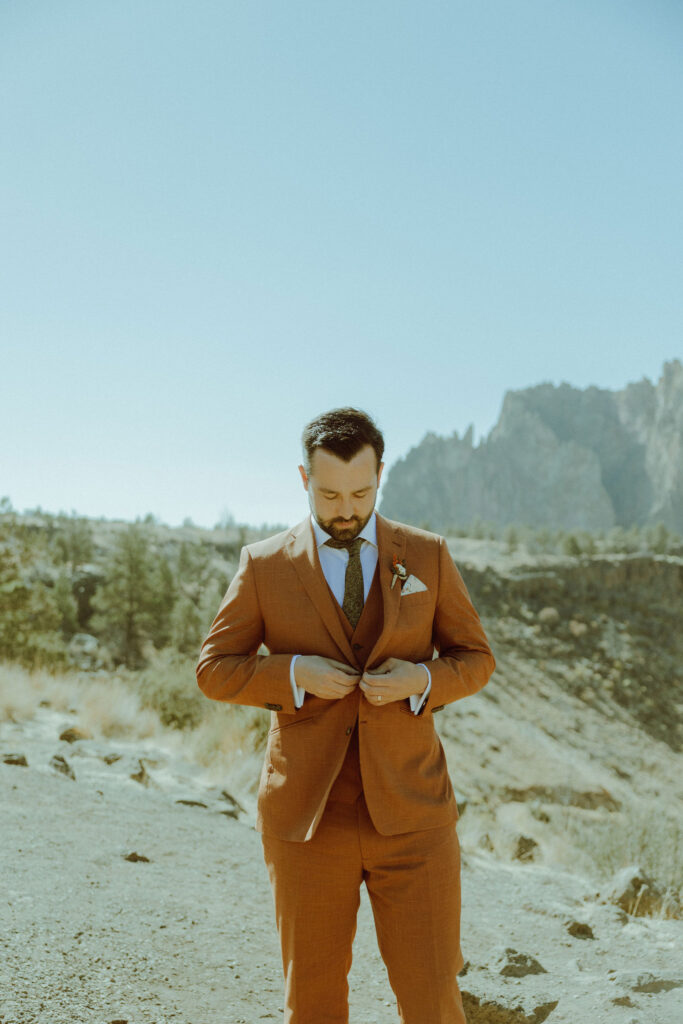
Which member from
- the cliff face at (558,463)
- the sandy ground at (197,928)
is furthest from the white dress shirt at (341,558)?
the cliff face at (558,463)

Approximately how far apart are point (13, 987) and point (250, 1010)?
994mm

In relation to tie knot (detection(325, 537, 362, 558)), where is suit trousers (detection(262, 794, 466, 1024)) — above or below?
below

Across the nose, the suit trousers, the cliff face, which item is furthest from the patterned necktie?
the cliff face

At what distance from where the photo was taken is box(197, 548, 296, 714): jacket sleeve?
2.16 m

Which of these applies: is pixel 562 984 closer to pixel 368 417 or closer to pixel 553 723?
pixel 368 417

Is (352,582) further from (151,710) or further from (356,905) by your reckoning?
(151,710)

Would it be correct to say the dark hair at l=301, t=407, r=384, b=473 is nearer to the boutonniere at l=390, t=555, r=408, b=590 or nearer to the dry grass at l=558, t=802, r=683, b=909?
the boutonniere at l=390, t=555, r=408, b=590

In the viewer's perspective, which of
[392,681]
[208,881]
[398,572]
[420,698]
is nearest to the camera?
[392,681]

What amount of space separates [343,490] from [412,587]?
0.36m

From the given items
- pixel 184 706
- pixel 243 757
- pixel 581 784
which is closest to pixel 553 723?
pixel 581 784

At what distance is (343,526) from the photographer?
2.28 meters

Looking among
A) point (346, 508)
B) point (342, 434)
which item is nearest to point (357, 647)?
point (346, 508)

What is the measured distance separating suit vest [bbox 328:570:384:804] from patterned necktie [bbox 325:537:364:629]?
2 cm

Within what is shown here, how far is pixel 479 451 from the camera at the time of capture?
108938 millimetres
